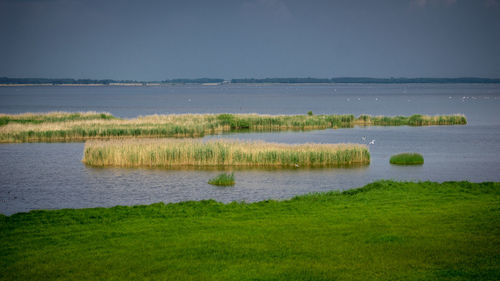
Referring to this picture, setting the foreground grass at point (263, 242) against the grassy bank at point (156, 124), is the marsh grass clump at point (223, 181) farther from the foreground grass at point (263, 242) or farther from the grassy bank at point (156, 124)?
the grassy bank at point (156, 124)

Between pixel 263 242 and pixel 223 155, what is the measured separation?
90.7ft

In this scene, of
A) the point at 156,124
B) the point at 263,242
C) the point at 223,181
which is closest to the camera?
the point at 263,242

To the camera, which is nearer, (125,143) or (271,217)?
(271,217)

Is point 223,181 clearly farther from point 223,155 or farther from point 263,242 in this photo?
point 263,242

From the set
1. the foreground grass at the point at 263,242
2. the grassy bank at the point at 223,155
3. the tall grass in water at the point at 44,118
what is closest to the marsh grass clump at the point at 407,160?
the grassy bank at the point at 223,155

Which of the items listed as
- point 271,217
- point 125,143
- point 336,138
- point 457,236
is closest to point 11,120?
point 125,143

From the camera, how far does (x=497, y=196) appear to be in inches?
805

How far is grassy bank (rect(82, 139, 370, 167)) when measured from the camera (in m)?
41.2

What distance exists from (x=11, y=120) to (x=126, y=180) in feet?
145

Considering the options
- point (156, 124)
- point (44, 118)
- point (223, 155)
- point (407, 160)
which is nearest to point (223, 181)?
point (223, 155)

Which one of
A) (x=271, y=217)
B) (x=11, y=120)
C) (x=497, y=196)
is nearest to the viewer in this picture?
(x=271, y=217)

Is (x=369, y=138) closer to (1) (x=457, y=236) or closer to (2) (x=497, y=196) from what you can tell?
(2) (x=497, y=196)

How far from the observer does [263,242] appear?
1434 cm

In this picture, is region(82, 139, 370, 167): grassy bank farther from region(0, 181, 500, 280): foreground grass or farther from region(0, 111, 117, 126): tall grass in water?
region(0, 111, 117, 126): tall grass in water
